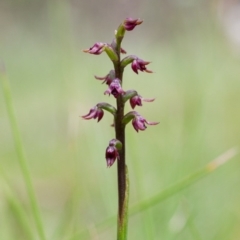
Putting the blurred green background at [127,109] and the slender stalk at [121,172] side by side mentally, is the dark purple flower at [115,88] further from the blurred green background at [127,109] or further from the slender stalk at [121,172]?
the blurred green background at [127,109]

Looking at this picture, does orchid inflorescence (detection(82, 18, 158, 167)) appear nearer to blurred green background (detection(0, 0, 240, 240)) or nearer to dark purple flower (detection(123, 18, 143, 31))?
dark purple flower (detection(123, 18, 143, 31))

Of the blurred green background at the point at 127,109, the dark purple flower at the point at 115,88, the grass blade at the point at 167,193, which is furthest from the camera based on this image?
the blurred green background at the point at 127,109

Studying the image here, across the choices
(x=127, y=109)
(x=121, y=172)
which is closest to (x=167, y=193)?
(x=121, y=172)

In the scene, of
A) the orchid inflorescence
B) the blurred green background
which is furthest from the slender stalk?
the blurred green background

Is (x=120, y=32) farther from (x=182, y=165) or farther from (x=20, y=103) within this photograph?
(x=20, y=103)

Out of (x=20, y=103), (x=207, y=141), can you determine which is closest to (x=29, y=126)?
(x=20, y=103)

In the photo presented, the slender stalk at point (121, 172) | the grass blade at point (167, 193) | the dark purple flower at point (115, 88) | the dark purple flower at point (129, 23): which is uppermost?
the dark purple flower at point (129, 23)

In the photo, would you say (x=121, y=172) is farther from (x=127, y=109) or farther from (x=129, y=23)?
(x=127, y=109)

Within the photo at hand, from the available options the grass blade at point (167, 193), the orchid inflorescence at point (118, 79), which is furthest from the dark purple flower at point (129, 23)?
the grass blade at point (167, 193)
